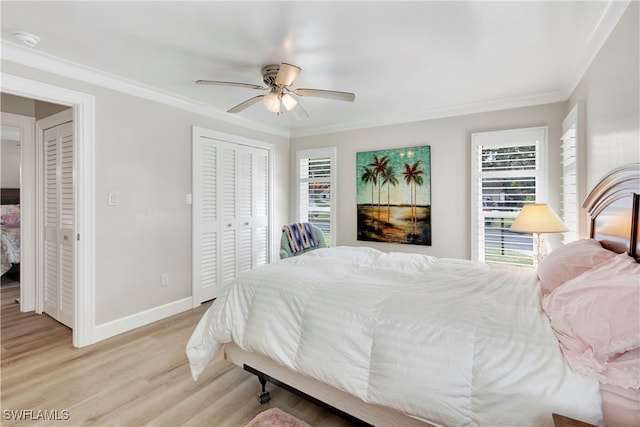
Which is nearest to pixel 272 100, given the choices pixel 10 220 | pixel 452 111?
pixel 452 111

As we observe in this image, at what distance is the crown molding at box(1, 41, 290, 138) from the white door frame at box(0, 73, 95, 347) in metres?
0.17

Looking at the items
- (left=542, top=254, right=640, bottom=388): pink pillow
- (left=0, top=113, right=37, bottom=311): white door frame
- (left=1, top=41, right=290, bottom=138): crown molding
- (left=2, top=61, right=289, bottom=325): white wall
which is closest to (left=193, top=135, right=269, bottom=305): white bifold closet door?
(left=2, top=61, right=289, bottom=325): white wall

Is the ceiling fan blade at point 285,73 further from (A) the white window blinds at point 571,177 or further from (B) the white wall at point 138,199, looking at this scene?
(A) the white window blinds at point 571,177

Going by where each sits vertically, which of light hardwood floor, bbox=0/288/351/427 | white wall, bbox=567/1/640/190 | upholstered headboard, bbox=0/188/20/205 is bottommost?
light hardwood floor, bbox=0/288/351/427

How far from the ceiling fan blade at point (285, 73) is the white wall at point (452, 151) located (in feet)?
6.76

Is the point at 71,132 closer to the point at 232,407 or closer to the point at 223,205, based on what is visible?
the point at 223,205

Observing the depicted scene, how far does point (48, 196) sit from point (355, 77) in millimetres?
3480

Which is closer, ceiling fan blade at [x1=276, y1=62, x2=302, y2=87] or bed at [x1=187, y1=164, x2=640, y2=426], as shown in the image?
bed at [x1=187, y1=164, x2=640, y2=426]

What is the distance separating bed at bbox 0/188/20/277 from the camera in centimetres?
452

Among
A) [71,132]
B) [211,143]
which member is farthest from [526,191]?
[71,132]

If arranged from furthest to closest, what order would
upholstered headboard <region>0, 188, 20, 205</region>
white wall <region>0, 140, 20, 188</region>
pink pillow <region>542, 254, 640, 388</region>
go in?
white wall <region>0, 140, 20, 188</region>
upholstered headboard <region>0, 188, 20, 205</region>
pink pillow <region>542, 254, 640, 388</region>

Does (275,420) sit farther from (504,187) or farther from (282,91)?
(504,187)

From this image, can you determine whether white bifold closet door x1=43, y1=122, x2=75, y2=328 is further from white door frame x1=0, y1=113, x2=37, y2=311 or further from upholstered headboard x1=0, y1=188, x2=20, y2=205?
upholstered headboard x1=0, y1=188, x2=20, y2=205

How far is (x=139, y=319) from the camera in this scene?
10.3 feet
